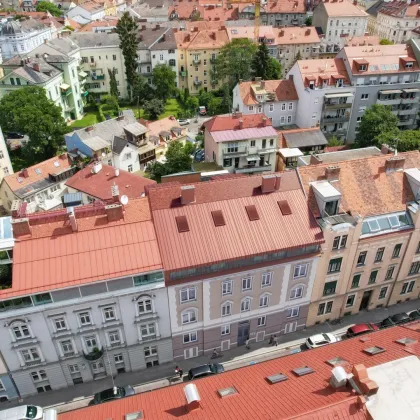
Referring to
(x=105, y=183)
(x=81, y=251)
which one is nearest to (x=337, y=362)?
(x=81, y=251)

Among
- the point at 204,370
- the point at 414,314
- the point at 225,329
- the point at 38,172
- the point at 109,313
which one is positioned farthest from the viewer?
the point at 38,172

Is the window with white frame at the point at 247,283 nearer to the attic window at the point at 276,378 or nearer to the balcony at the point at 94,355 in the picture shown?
the attic window at the point at 276,378

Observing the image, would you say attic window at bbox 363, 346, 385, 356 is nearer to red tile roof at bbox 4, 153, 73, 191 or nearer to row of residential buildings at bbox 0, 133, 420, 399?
row of residential buildings at bbox 0, 133, 420, 399

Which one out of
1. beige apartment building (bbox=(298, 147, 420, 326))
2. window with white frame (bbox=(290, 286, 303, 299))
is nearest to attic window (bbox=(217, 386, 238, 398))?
window with white frame (bbox=(290, 286, 303, 299))

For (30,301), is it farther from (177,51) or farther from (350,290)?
(177,51)

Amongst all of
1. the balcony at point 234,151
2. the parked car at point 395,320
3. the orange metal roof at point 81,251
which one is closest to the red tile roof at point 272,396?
the orange metal roof at point 81,251

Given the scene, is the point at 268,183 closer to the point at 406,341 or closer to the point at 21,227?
the point at 406,341

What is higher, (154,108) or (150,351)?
(150,351)
